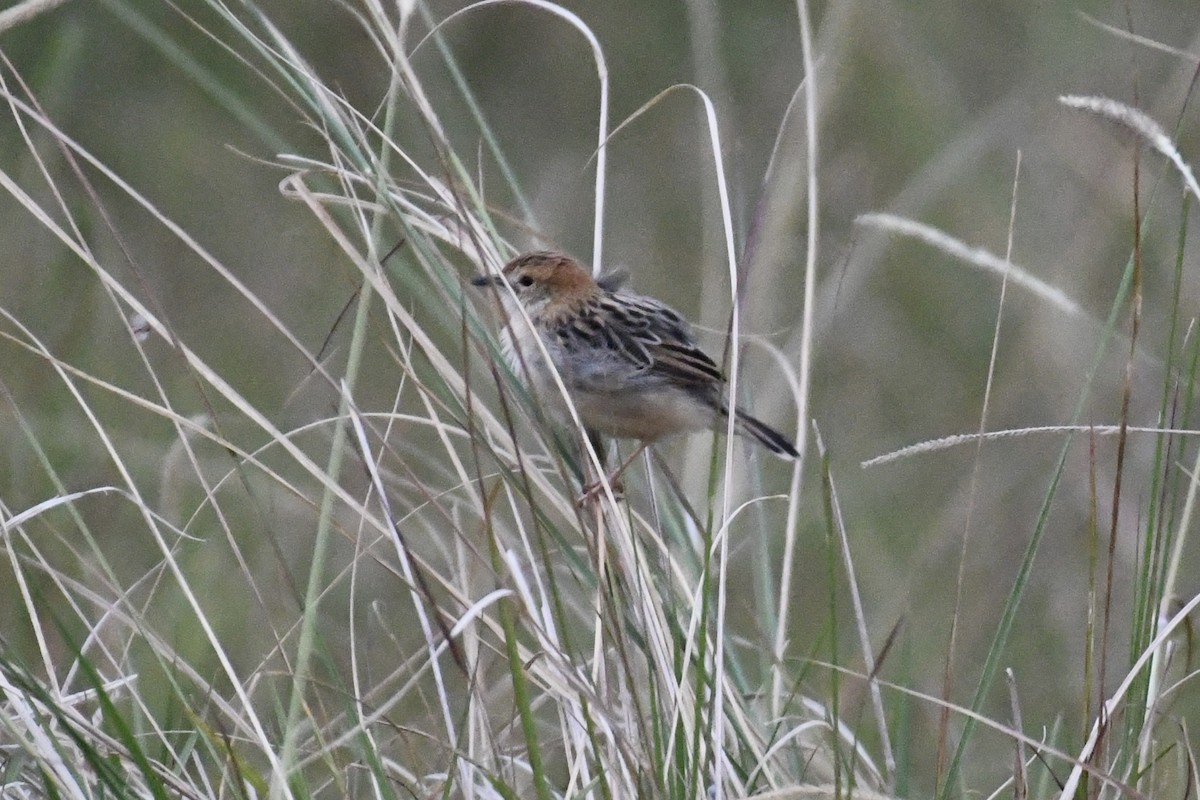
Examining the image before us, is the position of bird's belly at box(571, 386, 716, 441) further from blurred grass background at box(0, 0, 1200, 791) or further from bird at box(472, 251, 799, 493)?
blurred grass background at box(0, 0, 1200, 791)

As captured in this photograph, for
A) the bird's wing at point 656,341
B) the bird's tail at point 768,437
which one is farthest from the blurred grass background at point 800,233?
the bird's tail at point 768,437

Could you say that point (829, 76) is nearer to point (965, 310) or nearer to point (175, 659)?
point (965, 310)

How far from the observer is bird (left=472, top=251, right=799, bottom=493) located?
4.54m

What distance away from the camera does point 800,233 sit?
705cm

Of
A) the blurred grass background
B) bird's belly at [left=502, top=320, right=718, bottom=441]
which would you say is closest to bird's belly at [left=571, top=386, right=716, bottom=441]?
bird's belly at [left=502, top=320, right=718, bottom=441]

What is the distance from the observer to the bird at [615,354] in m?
4.54

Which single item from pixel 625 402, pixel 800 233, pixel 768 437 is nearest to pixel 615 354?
pixel 625 402

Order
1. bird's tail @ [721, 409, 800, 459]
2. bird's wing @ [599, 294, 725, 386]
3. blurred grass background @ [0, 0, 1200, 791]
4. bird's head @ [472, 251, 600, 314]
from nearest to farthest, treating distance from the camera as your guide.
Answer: bird's tail @ [721, 409, 800, 459], bird's head @ [472, 251, 600, 314], bird's wing @ [599, 294, 725, 386], blurred grass background @ [0, 0, 1200, 791]

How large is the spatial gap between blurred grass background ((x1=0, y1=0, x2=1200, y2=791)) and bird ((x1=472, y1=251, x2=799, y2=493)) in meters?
0.19

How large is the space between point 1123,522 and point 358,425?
11.1 ft

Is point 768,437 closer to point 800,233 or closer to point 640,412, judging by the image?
point 640,412

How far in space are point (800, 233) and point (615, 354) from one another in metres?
2.42

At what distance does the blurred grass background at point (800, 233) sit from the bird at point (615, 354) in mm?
190

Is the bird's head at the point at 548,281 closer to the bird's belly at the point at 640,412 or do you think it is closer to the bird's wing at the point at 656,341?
the bird's wing at the point at 656,341
